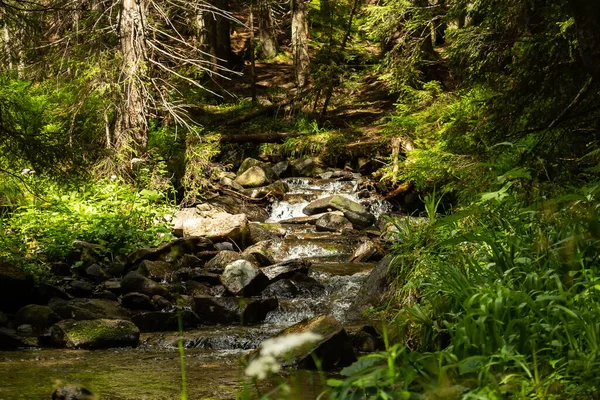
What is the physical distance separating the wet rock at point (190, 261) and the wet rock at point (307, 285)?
185 cm

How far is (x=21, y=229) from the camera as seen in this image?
10.8 metres

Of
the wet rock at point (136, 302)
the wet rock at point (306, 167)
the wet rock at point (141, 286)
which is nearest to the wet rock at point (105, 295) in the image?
the wet rock at point (141, 286)

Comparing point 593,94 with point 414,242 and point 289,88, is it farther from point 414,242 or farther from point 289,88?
point 289,88

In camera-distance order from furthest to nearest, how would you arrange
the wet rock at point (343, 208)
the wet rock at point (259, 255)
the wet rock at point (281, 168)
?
the wet rock at point (281, 168) < the wet rock at point (343, 208) < the wet rock at point (259, 255)

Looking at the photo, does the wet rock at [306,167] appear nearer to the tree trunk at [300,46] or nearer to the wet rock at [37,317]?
the tree trunk at [300,46]

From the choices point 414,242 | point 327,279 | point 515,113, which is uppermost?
point 515,113

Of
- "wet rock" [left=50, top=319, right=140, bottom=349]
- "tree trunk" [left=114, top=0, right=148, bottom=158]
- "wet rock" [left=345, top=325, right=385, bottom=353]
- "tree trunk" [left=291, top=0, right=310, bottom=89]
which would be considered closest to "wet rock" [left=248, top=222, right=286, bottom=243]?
"tree trunk" [left=114, top=0, right=148, bottom=158]

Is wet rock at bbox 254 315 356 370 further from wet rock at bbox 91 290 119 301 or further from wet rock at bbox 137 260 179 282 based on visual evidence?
wet rock at bbox 137 260 179 282

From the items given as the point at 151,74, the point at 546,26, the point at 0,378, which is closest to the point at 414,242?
the point at 546,26

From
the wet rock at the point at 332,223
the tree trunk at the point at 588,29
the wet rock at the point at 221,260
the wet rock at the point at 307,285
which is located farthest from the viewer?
the wet rock at the point at 332,223

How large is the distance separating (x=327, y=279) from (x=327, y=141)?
8912 mm

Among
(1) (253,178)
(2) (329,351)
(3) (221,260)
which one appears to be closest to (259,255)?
(3) (221,260)

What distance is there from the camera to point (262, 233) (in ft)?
42.2

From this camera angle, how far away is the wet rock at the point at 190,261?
36.0ft
